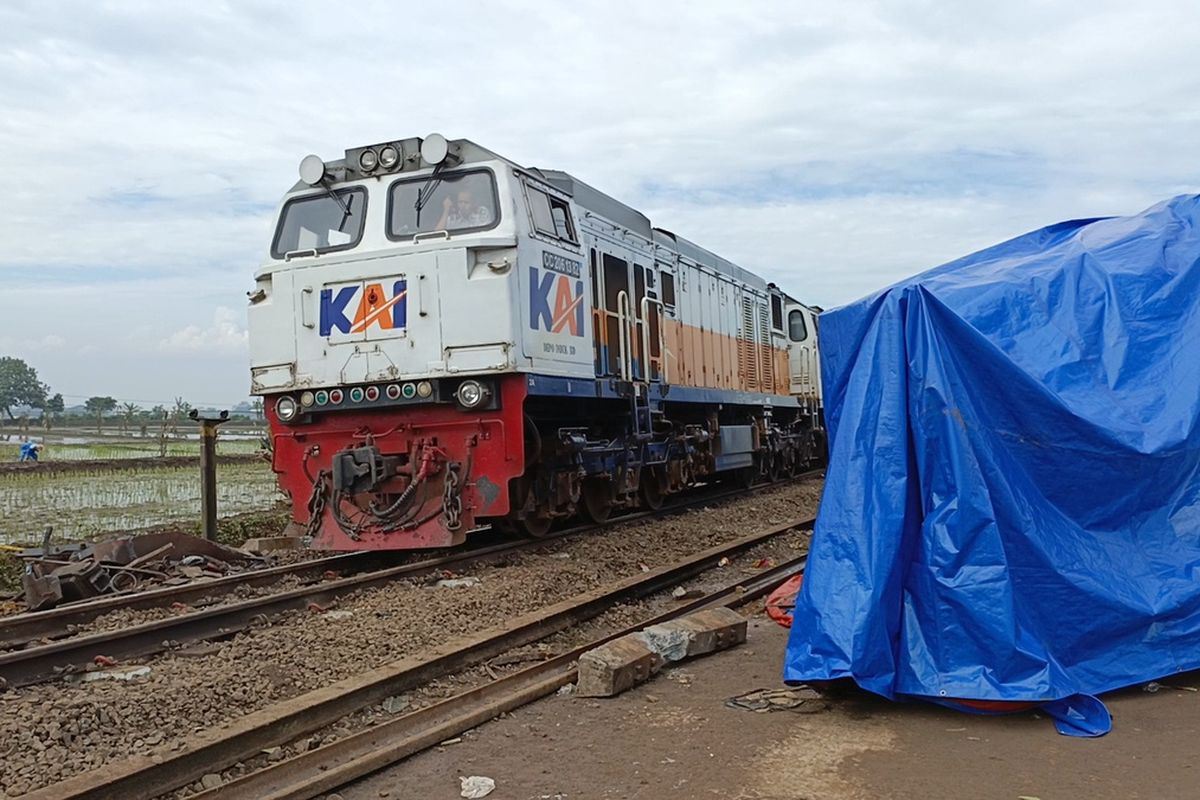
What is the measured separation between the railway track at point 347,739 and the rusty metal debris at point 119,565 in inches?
134

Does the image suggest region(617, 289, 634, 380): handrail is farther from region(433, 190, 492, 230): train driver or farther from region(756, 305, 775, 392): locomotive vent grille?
region(756, 305, 775, 392): locomotive vent grille

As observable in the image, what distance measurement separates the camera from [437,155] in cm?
895

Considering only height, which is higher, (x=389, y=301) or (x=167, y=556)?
(x=389, y=301)

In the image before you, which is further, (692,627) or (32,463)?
(32,463)

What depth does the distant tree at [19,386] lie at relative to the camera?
66812mm

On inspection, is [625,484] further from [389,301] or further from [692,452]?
[389,301]

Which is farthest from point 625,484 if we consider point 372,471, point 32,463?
point 32,463

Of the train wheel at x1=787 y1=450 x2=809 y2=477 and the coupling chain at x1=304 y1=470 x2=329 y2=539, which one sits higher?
the coupling chain at x1=304 y1=470 x2=329 y2=539

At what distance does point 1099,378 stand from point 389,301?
19.1 ft

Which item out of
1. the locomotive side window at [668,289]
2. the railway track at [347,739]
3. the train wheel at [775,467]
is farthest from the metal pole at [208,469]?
the train wheel at [775,467]

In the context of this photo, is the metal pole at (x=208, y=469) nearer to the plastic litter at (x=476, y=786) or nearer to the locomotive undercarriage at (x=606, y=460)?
the locomotive undercarriage at (x=606, y=460)

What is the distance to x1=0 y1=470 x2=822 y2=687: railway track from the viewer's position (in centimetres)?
557

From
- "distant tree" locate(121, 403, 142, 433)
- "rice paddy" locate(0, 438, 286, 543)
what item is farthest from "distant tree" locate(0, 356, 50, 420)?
"rice paddy" locate(0, 438, 286, 543)

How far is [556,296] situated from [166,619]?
4.41 meters
